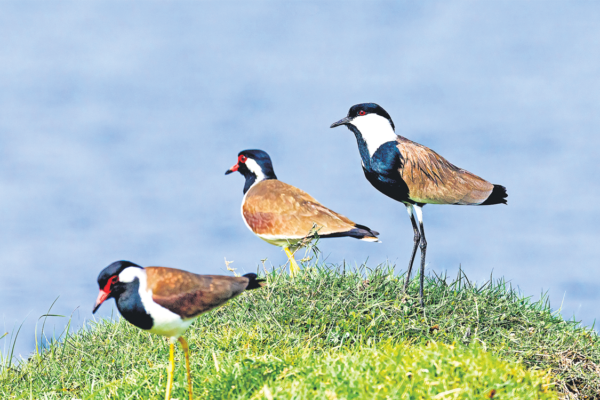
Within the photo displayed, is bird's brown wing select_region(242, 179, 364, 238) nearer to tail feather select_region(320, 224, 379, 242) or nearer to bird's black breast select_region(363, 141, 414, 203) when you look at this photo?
tail feather select_region(320, 224, 379, 242)

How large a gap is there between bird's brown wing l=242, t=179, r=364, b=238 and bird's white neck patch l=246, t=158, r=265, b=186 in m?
0.30

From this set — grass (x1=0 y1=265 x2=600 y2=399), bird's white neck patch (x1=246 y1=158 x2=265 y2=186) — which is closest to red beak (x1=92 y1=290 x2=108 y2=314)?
grass (x1=0 y1=265 x2=600 y2=399)

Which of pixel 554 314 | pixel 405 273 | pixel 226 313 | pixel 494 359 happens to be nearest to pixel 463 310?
pixel 405 273

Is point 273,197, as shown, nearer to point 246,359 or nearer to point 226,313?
point 226,313

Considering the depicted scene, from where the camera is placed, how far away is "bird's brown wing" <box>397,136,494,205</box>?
6.38m

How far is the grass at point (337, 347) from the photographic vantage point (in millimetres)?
4379

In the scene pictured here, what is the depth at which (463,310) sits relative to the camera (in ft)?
20.9

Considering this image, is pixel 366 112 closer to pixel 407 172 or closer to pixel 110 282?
pixel 407 172

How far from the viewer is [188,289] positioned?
452 centimetres

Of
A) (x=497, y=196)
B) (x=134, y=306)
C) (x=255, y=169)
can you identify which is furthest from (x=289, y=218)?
(x=134, y=306)

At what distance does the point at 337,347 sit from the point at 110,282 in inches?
82.0

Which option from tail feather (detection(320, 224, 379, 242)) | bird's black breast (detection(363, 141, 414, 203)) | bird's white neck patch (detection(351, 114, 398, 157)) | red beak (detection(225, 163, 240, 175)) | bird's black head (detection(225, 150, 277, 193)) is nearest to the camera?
bird's black breast (detection(363, 141, 414, 203))

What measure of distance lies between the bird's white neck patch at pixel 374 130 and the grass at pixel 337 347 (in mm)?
1322

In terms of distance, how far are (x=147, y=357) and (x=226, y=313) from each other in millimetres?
898
